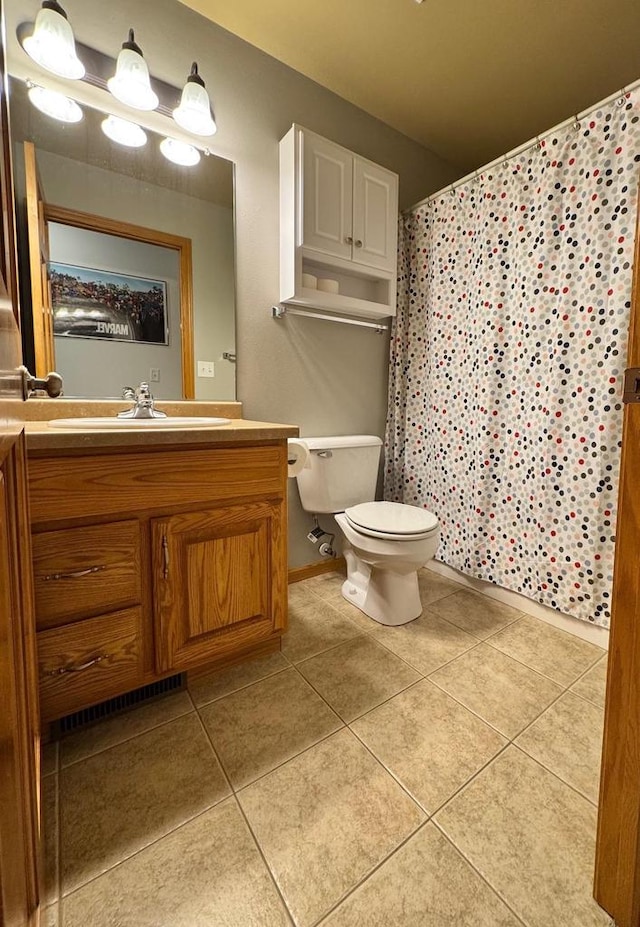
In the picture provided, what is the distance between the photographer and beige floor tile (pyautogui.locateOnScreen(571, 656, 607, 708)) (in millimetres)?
1273

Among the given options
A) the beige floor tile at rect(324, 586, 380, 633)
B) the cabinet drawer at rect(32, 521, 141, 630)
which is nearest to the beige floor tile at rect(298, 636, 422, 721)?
the beige floor tile at rect(324, 586, 380, 633)

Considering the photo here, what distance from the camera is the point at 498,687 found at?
132 centimetres

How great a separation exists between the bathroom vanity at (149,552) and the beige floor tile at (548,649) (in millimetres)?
900

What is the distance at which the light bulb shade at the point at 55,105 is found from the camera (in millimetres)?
1291

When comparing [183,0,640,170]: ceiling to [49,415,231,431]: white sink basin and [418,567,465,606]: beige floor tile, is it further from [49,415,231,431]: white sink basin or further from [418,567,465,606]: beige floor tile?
[418,567,465,606]: beige floor tile

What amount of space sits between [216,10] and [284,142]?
44cm

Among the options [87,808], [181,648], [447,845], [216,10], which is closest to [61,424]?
[181,648]

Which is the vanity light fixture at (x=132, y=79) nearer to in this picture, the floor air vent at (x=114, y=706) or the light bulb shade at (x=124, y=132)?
the light bulb shade at (x=124, y=132)

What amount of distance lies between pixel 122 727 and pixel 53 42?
2014mm

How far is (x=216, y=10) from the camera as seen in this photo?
149cm

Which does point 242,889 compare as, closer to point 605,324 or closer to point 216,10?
point 605,324

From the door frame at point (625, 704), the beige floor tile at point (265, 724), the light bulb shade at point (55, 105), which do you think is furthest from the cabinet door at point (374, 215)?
the beige floor tile at point (265, 724)

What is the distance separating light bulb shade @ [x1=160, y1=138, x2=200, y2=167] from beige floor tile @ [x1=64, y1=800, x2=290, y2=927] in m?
2.07

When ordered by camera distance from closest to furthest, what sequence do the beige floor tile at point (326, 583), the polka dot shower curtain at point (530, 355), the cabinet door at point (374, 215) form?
the polka dot shower curtain at point (530, 355), the cabinet door at point (374, 215), the beige floor tile at point (326, 583)
